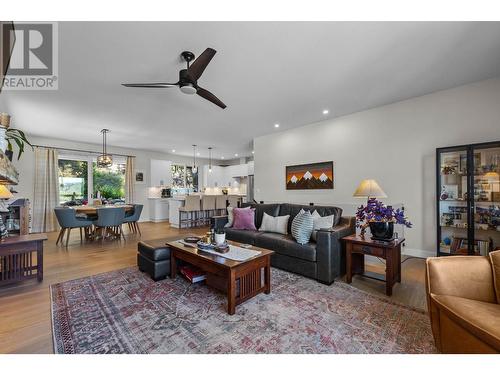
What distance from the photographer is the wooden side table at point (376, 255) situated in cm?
229

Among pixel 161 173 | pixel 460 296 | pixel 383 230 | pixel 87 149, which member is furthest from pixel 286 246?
pixel 87 149

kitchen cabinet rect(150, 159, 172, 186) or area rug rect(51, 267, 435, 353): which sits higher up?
kitchen cabinet rect(150, 159, 172, 186)

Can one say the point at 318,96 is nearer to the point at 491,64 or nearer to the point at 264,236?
the point at 491,64

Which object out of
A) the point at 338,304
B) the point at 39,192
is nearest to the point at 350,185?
the point at 338,304

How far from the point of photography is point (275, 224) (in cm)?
351

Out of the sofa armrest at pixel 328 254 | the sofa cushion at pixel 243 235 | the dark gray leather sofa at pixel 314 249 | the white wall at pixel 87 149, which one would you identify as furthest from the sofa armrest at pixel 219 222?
the white wall at pixel 87 149

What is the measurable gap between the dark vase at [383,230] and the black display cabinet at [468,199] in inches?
61.5

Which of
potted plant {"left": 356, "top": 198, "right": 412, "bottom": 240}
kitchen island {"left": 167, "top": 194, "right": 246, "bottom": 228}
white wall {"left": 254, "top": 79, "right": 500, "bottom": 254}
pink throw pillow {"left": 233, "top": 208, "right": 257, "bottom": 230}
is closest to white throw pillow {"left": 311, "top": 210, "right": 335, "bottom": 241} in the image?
potted plant {"left": 356, "top": 198, "right": 412, "bottom": 240}

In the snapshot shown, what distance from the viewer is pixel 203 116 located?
445 centimetres

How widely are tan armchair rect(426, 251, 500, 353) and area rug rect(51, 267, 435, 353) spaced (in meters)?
0.28

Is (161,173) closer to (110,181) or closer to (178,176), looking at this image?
(178,176)

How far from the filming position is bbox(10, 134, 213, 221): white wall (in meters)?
5.76

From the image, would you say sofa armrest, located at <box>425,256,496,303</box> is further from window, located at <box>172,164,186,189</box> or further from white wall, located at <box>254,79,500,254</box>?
window, located at <box>172,164,186,189</box>

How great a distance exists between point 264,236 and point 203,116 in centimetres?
277
